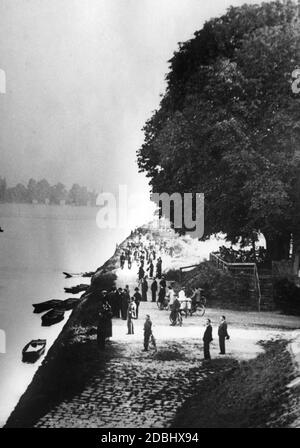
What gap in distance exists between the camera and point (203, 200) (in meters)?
13.4

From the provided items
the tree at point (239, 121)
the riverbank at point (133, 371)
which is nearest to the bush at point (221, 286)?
the riverbank at point (133, 371)

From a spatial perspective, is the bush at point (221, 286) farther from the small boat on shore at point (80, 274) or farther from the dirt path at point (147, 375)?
the small boat on shore at point (80, 274)

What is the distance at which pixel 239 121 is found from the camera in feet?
42.5

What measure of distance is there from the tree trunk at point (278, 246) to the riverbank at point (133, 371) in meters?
2.18

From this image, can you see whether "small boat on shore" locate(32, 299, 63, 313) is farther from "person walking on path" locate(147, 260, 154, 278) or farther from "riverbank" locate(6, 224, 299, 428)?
"riverbank" locate(6, 224, 299, 428)

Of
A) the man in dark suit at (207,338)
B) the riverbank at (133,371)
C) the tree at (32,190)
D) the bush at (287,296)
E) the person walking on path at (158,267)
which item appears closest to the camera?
the riverbank at (133,371)

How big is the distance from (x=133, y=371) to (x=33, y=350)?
5145 mm

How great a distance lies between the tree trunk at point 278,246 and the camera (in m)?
13.8

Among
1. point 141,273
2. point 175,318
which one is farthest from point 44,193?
point 175,318

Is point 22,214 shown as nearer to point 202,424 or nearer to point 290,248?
point 290,248

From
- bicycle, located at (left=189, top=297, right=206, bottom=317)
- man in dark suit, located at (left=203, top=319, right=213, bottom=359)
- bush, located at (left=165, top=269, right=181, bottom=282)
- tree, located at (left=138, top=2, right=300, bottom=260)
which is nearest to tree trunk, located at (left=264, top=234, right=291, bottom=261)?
tree, located at (left=138, top=2, right=300, bottom=260)

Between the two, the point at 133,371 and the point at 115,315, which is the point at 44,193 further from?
the point at 133,371

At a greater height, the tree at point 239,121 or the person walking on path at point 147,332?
the tree at point 239,121

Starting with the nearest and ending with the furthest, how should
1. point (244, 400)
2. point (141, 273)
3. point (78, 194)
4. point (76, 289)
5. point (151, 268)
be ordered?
point (244, 400), point (141, 273), point (151, 268), point (78, 194), point (76, 289)
